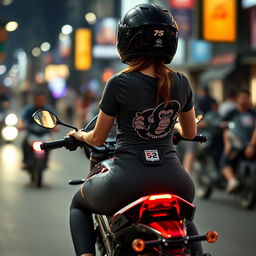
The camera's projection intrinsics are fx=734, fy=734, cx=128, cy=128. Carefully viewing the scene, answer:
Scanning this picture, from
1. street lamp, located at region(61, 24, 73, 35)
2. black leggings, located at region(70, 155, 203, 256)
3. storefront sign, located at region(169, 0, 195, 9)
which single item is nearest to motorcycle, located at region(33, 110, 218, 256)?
black leggings, located at region(70, 155, 203, 256)

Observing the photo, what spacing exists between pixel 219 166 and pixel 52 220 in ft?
11.1

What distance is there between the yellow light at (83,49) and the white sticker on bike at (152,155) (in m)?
55.9

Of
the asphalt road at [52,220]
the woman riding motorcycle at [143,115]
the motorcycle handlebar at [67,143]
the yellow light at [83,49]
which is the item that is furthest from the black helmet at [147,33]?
the yellow light at [83,49]

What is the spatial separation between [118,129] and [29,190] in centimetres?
821

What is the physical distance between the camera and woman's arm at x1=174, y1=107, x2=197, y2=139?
420 cm

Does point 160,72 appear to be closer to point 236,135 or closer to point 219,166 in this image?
point 236,135

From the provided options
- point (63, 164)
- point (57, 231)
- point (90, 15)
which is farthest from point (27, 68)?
point (57, 231)

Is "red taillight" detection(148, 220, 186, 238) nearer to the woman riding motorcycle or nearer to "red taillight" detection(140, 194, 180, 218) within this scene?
"red taillight" detection(140, 194, 180, 218)

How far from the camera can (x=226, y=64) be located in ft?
89.5

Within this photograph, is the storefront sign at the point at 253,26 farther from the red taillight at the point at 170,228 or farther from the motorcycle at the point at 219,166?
the red taillight at the point at 170,228

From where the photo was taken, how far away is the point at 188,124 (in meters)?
4.27

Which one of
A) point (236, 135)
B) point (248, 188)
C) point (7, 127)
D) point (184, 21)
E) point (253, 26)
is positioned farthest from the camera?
point (184, 21)

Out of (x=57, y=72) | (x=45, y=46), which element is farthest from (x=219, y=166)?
(x=57, y=72)

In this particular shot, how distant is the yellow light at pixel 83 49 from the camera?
59.8m
